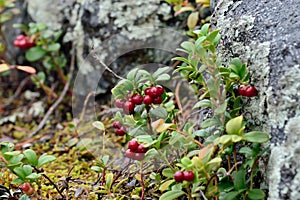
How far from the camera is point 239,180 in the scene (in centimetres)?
123

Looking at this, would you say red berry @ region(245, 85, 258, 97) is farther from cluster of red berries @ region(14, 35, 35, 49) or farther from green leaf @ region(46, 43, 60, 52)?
cluster of red berries @ region(14, 35, 35, 49)

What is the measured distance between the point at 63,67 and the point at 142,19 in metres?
0.60

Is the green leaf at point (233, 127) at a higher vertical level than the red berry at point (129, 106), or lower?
higher

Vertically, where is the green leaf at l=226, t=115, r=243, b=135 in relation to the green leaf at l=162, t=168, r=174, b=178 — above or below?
above

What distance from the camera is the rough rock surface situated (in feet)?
3.64

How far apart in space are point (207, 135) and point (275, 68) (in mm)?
296

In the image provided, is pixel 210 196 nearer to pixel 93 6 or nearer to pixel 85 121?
pixel 85 121

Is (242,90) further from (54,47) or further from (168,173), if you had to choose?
(54,47)

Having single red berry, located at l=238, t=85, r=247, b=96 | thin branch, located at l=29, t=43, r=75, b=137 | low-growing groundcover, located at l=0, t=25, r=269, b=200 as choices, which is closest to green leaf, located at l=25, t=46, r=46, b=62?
thin branch, located at l=29, t=43, r=75, b=137

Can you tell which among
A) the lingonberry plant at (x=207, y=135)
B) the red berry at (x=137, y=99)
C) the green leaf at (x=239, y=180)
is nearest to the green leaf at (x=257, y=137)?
the lingonberry plant at (x=207, y=135)

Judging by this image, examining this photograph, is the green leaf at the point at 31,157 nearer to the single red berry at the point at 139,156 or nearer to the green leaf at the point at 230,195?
the single red berry at the point at 139,156

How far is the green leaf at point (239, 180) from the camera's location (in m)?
1.22

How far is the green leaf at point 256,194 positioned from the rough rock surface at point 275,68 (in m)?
0.03

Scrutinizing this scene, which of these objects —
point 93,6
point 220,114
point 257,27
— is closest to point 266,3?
point 257,27
